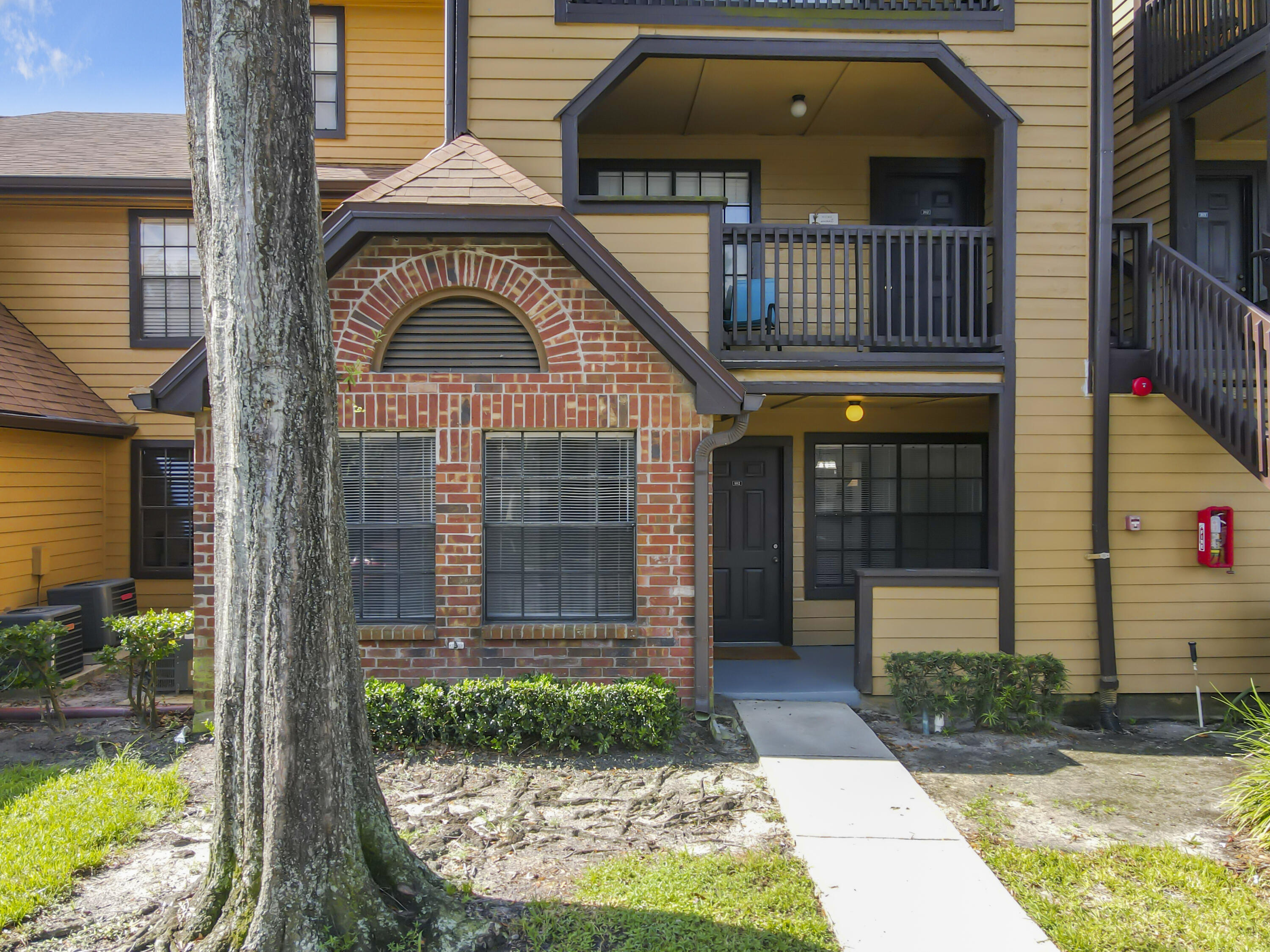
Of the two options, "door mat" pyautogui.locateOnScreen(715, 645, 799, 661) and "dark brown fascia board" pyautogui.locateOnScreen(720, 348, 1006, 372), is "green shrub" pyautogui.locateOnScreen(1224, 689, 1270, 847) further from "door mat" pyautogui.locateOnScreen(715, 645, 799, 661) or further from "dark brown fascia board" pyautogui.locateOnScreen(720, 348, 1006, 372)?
"door mat" pyautogui.locateOnScreen(715, 645, 799, 661)

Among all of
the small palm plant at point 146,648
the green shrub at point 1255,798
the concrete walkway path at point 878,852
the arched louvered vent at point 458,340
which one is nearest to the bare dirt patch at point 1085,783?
the green shrub at point 1255,798

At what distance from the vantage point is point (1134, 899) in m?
3.84

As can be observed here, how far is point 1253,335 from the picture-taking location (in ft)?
20.1

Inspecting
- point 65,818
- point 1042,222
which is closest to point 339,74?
point 1042,222

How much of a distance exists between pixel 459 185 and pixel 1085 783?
633 centimetres

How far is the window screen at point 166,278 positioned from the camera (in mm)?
9297

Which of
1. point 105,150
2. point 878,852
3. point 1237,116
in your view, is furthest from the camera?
point 105,150

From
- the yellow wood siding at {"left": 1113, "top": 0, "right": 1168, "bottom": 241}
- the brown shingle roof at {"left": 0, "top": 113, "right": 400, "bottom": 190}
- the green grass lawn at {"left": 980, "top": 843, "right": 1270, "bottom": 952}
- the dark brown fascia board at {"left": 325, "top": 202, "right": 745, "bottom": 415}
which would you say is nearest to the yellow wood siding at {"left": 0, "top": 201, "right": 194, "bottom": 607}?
the brown shingle roof at {"left": 0, "top": 113, "right": 400, "bottom": 190}

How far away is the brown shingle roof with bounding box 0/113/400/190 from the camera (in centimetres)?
903

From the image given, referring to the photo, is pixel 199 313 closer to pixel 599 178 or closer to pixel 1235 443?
pixel 599 178

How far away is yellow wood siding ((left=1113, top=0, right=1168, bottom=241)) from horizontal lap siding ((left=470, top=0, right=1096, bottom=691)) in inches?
64.1

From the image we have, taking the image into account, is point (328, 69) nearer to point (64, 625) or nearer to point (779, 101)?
point (779, 101)

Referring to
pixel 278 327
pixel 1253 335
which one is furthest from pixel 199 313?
pixel 1253 335

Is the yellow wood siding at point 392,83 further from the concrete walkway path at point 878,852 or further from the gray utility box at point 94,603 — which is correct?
the concrete walkway path at point 878,852
